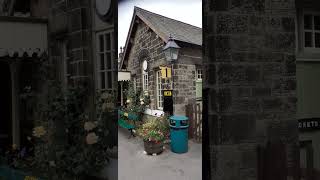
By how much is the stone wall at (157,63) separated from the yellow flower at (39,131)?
106 cm

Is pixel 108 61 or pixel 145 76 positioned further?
pixel 108 61

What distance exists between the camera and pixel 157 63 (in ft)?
5.93

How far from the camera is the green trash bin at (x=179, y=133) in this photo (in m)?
1.83

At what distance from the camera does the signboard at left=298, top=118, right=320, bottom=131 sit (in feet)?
6.61

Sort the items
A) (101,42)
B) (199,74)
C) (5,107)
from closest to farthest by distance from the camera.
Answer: (199,74) → (101,42) → (5,107)

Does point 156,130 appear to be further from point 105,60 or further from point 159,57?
point 105,60

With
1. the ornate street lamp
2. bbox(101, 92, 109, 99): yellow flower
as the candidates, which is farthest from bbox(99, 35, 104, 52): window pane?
the ornate street lamp

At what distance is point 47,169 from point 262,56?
60.2 inches

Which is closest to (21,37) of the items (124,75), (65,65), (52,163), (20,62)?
(20,62)

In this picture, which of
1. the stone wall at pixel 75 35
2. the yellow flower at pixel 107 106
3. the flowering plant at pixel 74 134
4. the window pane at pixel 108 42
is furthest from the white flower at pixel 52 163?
the window pane at pixel 108 42

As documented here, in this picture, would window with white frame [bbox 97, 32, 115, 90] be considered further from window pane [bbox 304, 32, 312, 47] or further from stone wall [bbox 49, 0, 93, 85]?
window pane [bbox 304, 32, 312, 47]

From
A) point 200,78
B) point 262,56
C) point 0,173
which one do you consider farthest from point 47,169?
point 262,56

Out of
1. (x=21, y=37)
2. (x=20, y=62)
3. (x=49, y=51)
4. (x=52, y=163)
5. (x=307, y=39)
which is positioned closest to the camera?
(x=307, y=39)

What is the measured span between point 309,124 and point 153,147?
797 millimetres
